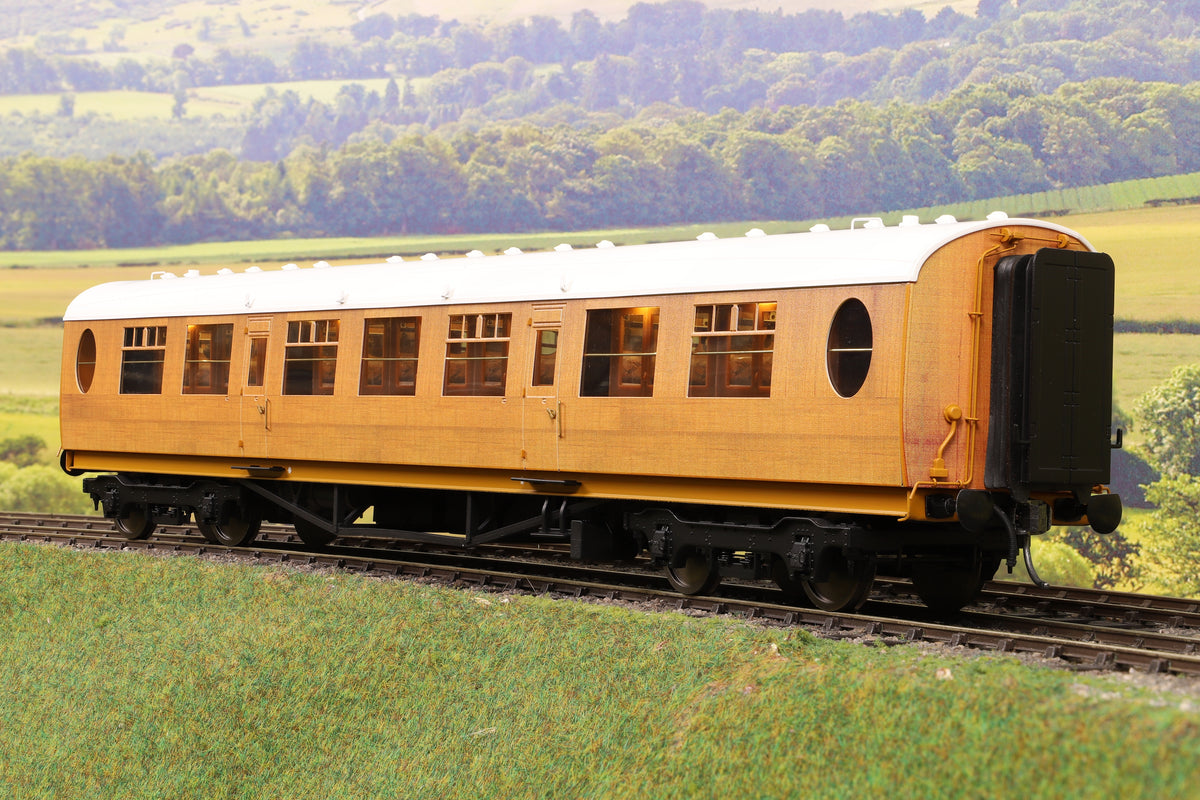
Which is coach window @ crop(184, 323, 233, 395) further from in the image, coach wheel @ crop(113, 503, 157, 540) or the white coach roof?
coach wheel @ crop(113, 503, 157, 540)

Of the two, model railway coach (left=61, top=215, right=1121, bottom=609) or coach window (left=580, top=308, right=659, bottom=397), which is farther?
coach window (left=580, top=308, right=659, bottom=397)

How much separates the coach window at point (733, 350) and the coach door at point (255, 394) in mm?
6569

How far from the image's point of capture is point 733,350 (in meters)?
12.5

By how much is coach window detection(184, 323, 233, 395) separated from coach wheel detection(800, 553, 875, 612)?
28.4 feet

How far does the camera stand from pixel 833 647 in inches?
416

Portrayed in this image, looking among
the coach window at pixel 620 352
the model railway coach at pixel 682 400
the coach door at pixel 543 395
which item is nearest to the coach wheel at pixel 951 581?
the model railway coach at pixel 682 400

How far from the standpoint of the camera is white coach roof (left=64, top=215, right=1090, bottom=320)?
11578 mm

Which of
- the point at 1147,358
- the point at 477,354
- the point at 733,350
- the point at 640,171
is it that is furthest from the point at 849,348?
the point at 640,171

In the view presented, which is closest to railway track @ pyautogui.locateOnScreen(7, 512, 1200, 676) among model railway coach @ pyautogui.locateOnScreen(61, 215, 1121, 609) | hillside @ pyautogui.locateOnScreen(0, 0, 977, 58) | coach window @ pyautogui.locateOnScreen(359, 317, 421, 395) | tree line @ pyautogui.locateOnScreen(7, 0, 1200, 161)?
model railway coach @ pyautogui.locateOnScreen(61, 215, 1121, 609)

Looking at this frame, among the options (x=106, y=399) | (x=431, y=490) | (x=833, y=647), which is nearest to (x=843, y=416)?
(x=833, y=647)

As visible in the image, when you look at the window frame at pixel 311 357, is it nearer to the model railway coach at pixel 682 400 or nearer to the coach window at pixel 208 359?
the model railway coach at pixel 682 400

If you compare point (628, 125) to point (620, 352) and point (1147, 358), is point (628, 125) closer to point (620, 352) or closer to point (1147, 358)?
point (1147, 358)

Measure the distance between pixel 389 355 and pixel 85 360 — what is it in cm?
626

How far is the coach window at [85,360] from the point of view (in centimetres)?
1911
